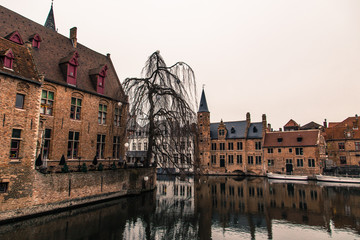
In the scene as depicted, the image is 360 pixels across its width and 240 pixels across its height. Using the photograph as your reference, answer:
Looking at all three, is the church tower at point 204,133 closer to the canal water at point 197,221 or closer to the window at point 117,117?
the window at point 117,117

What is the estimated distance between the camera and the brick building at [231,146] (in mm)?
43228

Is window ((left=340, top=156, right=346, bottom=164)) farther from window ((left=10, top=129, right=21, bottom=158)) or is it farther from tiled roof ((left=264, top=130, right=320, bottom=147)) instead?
window ((left=10, top=129, right=21, bottom=158))

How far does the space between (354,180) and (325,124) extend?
82.1ft

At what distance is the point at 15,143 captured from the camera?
1327cm

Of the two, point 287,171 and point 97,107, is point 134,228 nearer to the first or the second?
point 97,107

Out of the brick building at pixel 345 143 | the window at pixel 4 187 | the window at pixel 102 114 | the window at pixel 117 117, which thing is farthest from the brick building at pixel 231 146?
the window at pixel 4 187

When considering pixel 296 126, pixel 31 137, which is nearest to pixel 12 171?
pixel 31 137

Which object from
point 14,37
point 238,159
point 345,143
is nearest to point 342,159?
point 345,143

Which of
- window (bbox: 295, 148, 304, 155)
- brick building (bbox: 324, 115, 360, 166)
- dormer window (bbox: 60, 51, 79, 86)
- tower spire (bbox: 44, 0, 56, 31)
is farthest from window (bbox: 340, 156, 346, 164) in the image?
tower spire (bbox: 44, 0, 56, 31)

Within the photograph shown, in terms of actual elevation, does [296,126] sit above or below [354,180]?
above

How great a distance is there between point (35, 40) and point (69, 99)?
5147 millimetres

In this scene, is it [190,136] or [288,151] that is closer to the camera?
[190,136]

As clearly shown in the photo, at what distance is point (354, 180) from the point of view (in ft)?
103

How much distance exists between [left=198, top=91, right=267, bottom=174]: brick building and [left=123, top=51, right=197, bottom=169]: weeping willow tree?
956 inches
